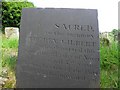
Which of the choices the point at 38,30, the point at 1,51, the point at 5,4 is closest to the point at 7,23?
the point at 5,4

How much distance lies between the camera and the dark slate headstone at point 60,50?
322cm

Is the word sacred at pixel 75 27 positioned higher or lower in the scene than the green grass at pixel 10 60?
higher

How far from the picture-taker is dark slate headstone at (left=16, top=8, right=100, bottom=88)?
322 cm

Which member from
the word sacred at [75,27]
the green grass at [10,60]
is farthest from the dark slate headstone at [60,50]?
the green grass at [10,60]

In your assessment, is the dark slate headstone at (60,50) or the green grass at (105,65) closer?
the dark slate headstone at (60,50)

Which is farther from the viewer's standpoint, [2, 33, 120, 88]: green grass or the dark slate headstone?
[2, 33, 120, 88]: green grass

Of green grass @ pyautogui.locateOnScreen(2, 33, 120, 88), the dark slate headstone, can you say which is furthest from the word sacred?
green grass @ pyautogui.locateOnScreen(2, 33, 120, 88)

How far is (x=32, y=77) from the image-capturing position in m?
3.27

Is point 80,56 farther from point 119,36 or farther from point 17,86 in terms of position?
point 119,36

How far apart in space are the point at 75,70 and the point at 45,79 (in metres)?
0.39

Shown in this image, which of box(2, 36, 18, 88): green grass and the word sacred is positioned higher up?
the word sacred

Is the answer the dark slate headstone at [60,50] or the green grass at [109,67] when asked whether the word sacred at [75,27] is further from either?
the green grass at [109,67]

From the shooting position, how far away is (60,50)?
3.25m

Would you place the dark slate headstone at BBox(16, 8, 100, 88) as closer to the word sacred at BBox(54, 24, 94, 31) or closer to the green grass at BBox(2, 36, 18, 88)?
the word sacred at BBox(54, 24, 94, 31)
